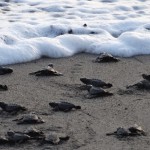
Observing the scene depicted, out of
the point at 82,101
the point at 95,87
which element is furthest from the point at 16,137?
the point at 95,87

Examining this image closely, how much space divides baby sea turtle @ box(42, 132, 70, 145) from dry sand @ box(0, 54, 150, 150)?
0.03m

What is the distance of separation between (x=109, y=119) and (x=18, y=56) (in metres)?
A: 1.70

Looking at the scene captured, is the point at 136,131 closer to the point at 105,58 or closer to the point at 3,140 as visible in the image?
the point at 3,140

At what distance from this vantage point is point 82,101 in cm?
417

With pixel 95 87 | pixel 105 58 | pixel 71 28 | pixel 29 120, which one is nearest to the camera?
pixel 29 120

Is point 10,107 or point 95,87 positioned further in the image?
point 95,87

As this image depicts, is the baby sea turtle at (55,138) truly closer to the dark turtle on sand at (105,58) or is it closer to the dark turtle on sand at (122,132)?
the dark turtle on sand at (122,132)

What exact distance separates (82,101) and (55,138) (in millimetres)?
864

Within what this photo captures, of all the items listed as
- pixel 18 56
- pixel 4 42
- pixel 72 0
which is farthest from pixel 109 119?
pixel 72 0

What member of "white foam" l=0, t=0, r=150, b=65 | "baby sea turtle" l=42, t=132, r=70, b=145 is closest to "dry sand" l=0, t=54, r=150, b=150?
"baby sea turtle" l=42, t=132, r=70, b=145

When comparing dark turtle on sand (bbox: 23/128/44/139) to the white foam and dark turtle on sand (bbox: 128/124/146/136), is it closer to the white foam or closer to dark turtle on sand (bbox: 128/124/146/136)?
dark turtle on sand (bbox: 128/124/146/136)

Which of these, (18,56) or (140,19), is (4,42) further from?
(140,19)

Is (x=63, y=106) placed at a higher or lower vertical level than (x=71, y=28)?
lower

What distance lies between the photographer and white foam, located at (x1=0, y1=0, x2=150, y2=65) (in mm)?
5477
